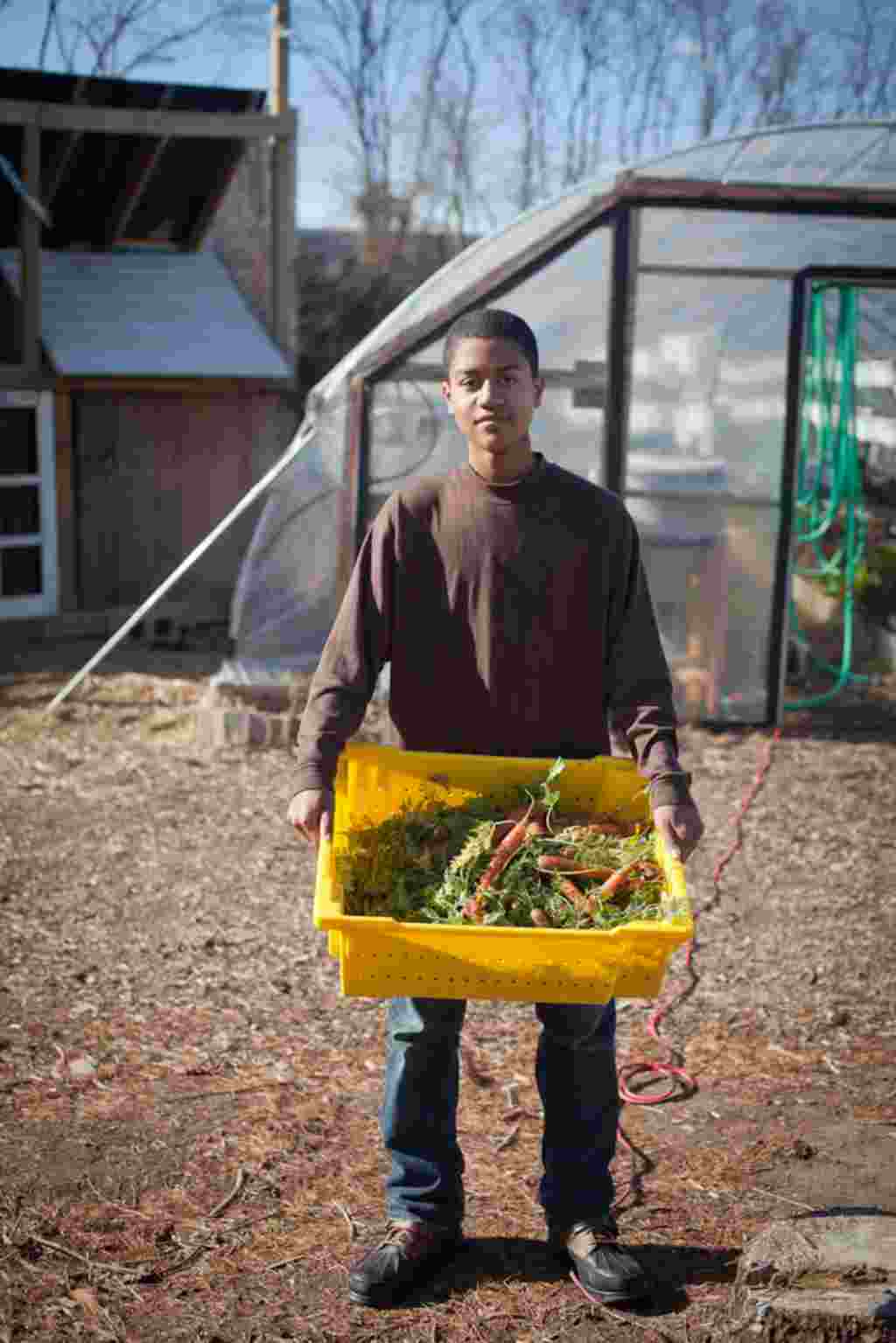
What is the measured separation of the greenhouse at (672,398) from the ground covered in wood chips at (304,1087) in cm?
159

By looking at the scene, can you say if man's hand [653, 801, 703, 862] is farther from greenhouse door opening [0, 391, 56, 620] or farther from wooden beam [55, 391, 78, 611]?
wooden beam [55, 391, 78, 611]

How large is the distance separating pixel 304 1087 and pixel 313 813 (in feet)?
4.99

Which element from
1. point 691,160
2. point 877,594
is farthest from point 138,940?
point 877,594

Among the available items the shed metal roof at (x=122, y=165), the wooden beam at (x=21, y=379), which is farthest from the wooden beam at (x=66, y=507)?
the shed metal roof at (x=122, y=165)

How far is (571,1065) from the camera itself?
3.10 m

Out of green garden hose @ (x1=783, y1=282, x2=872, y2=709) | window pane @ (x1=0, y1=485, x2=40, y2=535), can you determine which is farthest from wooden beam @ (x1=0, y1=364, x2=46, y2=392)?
green garden hose @ (x1=783, y1=282, x2=872, y2=709)

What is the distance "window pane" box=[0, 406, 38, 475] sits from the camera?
10797 mm

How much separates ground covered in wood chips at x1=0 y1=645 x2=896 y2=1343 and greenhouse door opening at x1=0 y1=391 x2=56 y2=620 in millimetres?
4006

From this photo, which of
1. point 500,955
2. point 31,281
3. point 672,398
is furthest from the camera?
point 31,281

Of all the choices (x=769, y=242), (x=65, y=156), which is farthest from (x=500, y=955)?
(x=65, y=156)

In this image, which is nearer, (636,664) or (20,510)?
(636,664)

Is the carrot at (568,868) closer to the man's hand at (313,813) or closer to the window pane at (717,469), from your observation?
the man's hand at (313,813)

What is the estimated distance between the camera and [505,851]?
9.73 feet

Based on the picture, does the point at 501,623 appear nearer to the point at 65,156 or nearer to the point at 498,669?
Result: the point at 498,669
